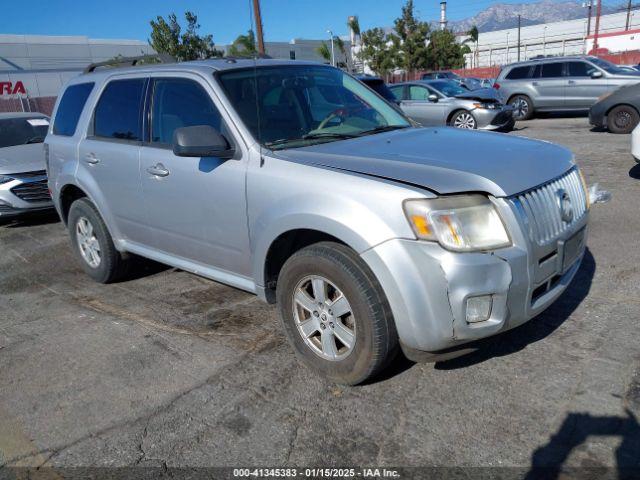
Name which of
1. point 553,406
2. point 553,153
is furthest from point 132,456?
point 553,153

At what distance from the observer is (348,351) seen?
3008 mm

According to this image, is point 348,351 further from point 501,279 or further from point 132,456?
point 132,456

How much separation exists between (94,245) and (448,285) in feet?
12.2

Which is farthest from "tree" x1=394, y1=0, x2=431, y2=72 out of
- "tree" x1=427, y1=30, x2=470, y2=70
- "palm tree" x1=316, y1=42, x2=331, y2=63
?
"palm tree" x1=316, y1=42, x2=331, y2=63

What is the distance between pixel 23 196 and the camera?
779 cm

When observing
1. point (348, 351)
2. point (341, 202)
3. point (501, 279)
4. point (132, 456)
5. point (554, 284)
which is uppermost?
point (341, 202)

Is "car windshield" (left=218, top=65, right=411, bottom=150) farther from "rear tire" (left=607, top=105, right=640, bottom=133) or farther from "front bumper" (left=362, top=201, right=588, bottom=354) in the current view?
"rear tire" (left=607, top=105, right=640, bottom=133)

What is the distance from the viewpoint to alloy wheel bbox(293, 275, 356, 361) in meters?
2.99

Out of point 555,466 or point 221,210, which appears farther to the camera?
point 221,210

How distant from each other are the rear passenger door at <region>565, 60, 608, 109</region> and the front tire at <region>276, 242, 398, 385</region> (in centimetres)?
1440

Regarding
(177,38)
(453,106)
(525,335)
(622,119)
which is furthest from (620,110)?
(177,38)

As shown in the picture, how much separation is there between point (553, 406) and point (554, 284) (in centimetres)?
67

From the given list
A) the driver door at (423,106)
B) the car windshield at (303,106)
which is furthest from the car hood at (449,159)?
the driver door at (423,106)

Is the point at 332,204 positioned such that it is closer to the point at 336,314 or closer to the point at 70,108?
the point at 336,314
